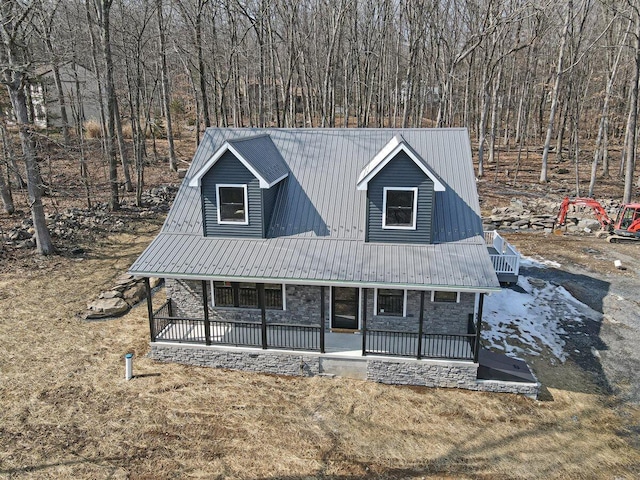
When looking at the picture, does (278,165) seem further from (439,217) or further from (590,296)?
(590,296)

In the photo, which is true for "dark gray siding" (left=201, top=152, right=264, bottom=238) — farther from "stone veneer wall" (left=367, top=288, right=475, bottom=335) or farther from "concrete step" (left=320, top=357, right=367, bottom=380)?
"concrete step" (left=320, top=357, right=367, bottom=380)

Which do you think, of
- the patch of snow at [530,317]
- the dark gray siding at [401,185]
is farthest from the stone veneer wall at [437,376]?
the dark gray siding at [401,185]

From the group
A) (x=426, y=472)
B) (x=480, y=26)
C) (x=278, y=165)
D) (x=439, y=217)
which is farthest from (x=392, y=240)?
(x=480, y=26)

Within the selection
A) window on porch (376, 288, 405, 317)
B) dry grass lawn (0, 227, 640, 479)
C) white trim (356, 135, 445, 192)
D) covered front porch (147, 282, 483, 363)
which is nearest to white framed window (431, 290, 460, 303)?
covered front porch (147, 282, 483, 363)

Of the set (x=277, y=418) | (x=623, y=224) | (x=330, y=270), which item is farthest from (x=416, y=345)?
(x=623, y=224)

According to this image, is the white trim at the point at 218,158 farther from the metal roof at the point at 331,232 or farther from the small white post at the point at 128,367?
the small white post at the point at 128,367

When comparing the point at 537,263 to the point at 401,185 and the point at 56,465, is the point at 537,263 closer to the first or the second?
the point at 401,185

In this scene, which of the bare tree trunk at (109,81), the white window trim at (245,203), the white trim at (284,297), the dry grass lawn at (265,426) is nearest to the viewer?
the dry grass lawn at (265,426)
